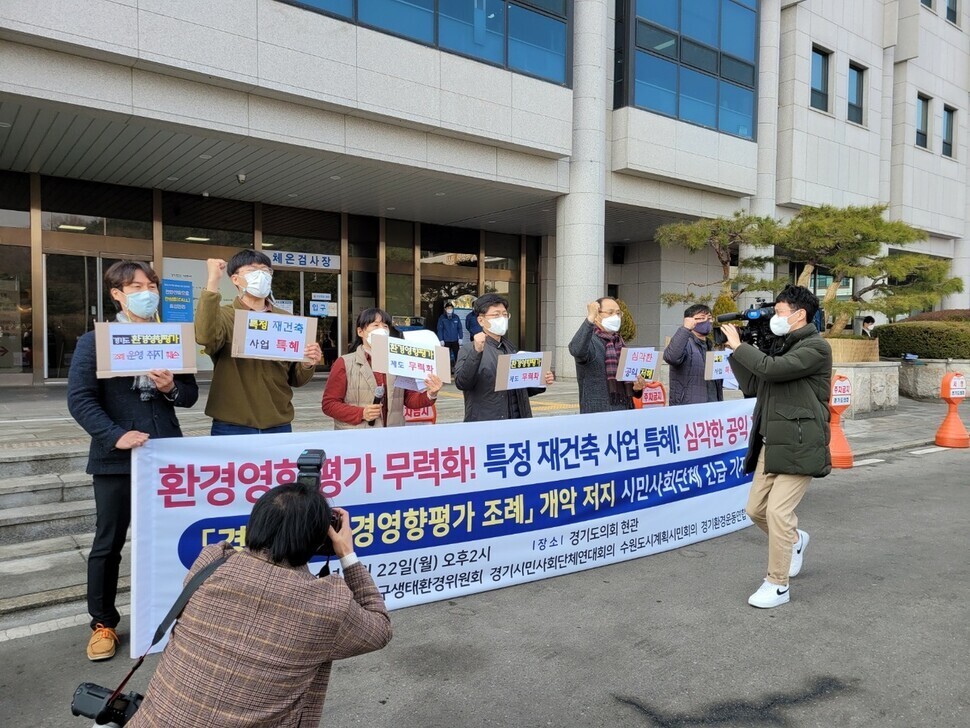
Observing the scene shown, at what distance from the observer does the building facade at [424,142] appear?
404 inches

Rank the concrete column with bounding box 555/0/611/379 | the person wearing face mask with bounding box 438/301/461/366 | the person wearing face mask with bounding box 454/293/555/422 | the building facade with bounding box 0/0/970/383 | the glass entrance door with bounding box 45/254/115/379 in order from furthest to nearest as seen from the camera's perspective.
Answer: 1. the person wearing face mask with bounding box 438/301/461/366
2. the concrete column with bounding box 555/0/611/379
3. the glass entrance door with bounding box 45/254/115/379
4. the building facade with bounding box 0/0/970/383
5. the person wearing face mask with bounding box 454/293/555/422

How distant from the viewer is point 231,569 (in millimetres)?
1787

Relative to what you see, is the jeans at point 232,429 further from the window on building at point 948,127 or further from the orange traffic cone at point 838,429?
the window on building at point 948,127

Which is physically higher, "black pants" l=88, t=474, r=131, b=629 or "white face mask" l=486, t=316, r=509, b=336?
"white face mask" l=486, t=316, r=509, b=336

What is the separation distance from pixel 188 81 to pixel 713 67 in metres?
12.5

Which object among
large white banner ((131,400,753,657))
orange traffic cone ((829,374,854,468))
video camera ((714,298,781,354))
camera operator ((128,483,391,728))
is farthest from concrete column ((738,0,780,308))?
camera operator ((128,483,391,728))

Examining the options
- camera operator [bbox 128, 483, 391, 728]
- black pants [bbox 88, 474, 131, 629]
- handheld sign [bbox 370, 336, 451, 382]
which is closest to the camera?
camera operator [bbox 128, 483, 391, 728]

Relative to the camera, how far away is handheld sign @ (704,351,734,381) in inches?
251

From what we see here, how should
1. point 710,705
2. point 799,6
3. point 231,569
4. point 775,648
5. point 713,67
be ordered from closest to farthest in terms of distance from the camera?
point 231,569 → point 710,705 → point 775,648 → point 713,67 → point 799,6

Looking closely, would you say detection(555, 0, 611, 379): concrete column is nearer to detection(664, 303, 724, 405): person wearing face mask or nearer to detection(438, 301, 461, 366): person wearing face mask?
detection(438, 301, 461, 366): person wearing face mask

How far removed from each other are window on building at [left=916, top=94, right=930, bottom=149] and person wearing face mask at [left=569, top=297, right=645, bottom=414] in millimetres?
24314

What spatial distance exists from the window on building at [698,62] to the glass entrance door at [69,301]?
39.1ft

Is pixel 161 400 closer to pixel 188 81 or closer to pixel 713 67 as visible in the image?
pixel 188 81

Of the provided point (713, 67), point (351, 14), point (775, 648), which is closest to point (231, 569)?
point (775, 648)
